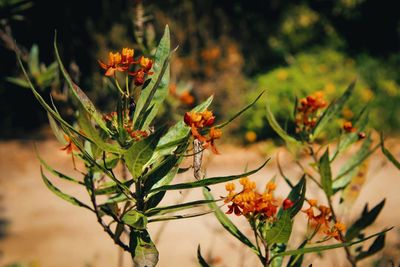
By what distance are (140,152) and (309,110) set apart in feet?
2.52

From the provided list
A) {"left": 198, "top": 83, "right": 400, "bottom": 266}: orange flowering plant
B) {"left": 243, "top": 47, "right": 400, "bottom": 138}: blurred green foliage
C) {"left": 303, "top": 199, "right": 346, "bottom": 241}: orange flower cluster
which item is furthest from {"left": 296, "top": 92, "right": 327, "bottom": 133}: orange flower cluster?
{"left": 243, "top": 47, "right": 400, "bottom": 138}: blurred green foliage

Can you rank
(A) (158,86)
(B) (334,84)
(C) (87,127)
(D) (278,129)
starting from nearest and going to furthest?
1. (C) (87,127)
2. (A) (158,86)
3. (D) (278,129)
4. (B) (334,84)

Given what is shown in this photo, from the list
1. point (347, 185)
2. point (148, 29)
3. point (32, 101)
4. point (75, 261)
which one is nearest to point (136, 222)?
point (347, 185)

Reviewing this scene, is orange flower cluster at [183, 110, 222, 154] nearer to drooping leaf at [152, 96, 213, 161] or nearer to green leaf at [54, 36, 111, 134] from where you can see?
drooping leaf at [152, 96, 213, 161]

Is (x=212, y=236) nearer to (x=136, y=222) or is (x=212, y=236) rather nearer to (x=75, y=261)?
(x=75, y=261)

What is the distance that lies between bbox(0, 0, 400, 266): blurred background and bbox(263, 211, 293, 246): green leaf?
3.56 meters

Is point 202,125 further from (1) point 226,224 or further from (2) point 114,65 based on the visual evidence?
(1) point 226,224

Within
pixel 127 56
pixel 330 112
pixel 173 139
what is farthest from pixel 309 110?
pixel 127 56

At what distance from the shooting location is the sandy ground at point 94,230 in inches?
130

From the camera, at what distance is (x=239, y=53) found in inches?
338

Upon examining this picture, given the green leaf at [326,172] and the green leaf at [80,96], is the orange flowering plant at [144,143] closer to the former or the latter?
the green leaf at [80,96]

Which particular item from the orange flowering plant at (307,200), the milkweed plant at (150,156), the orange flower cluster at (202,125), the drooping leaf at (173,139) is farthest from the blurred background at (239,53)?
the orange flower cluster at (202,125)

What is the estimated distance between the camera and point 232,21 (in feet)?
30.4

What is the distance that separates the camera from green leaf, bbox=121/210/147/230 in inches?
38.2
